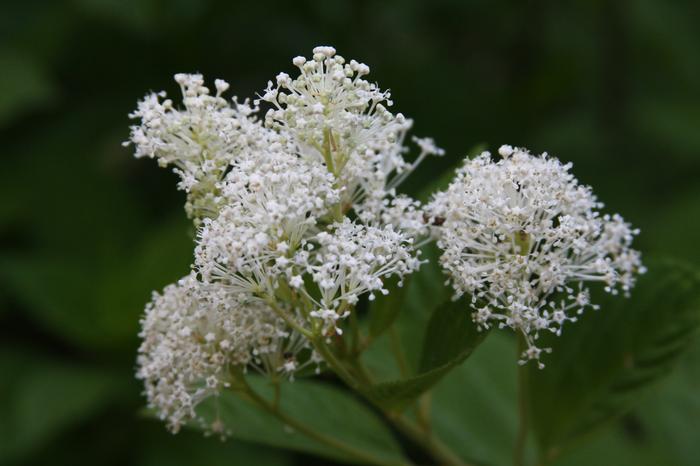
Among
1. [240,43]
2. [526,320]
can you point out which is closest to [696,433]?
[526,320]

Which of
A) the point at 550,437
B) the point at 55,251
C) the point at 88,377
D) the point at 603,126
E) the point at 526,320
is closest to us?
the point at 526,320

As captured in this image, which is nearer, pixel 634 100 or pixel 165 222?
pixel 165 222

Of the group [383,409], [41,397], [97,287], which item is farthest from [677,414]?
[97,287]

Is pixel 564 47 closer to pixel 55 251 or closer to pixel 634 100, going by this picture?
pixel 634 100

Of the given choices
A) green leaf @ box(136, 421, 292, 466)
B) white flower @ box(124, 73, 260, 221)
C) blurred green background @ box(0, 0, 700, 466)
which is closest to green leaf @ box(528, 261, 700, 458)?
white flower @ box(124, 73, 260, 221)

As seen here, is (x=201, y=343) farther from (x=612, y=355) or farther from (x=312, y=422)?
(x=612, y=355)

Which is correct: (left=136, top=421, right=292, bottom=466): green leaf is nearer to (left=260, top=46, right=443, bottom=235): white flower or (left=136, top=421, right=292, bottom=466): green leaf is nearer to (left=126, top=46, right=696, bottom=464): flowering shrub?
(left=126, top=46, right=696, bottom=464): flowering shrub
